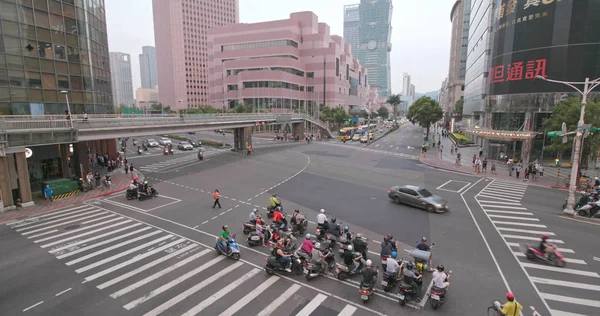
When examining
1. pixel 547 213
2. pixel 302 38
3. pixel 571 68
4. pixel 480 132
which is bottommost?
pixel 547 213

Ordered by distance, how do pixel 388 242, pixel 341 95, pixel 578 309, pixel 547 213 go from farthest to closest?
pixel 341 95
pixel 547 213
pixel 388 242
pixel 578 309

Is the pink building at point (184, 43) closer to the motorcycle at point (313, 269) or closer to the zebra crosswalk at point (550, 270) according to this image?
the zebra crosswalk at point (550, 270)

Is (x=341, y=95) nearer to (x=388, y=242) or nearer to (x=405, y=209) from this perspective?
(x=405, y=209)

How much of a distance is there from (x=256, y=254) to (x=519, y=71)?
145 feet

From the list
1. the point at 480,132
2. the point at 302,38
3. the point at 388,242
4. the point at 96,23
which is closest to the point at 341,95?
the point at 302,38

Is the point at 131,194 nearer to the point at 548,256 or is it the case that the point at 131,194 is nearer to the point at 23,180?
the point at 23,180

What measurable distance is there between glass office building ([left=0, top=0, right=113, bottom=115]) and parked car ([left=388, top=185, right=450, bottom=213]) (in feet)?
119

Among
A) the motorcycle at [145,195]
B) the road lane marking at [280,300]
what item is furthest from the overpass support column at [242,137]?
the road lane marking at [280,300]

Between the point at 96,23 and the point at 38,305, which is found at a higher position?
the point at 96,23

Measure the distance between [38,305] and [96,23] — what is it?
39429 millimetres

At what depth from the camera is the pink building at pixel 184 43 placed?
167 metres

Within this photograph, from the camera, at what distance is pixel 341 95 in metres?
116

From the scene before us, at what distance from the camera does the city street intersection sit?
10664 millimetres

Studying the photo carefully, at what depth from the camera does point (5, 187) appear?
21125 millimetres
